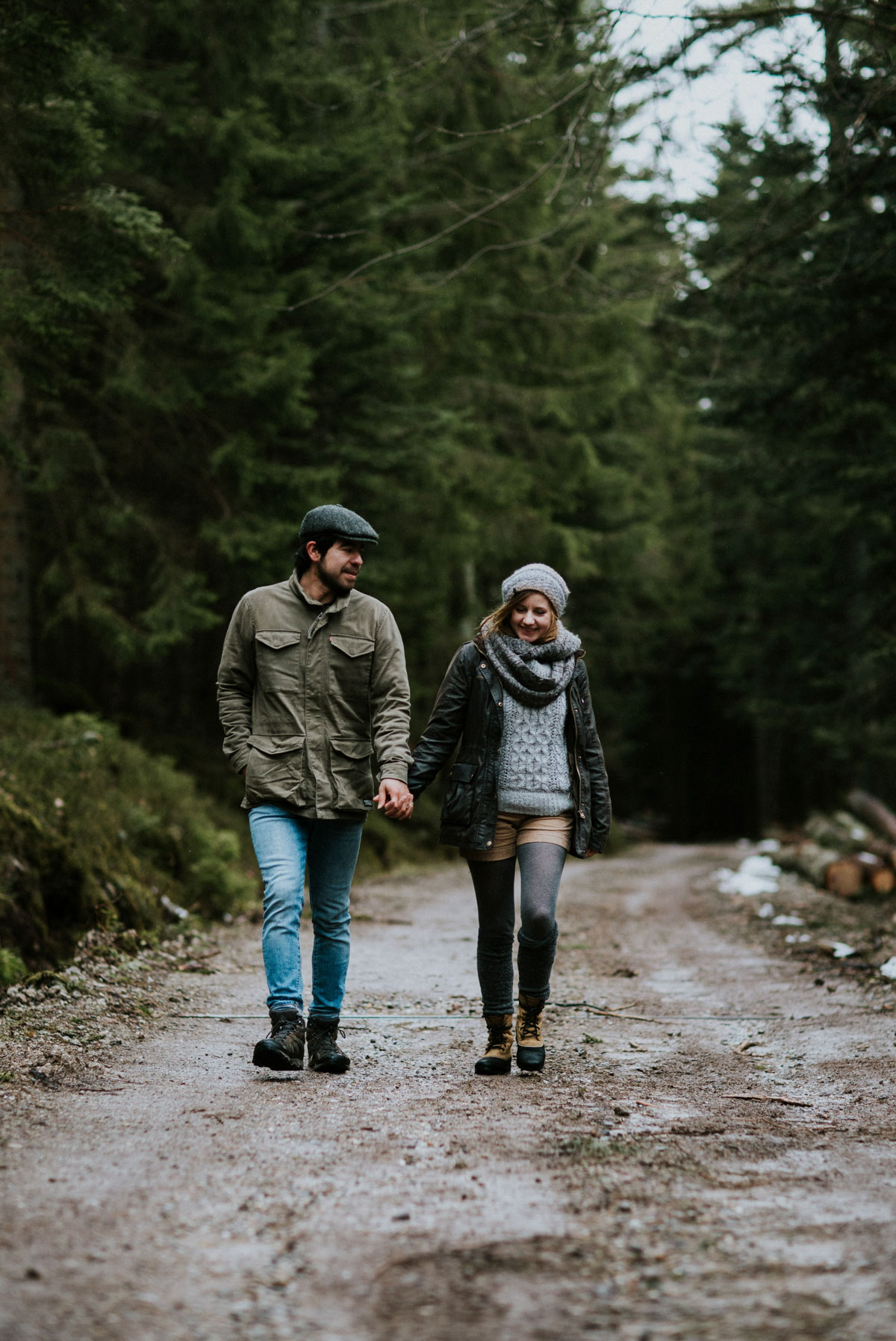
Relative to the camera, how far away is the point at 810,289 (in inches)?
520

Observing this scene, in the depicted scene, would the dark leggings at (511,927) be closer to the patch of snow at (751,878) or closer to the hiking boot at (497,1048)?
the hiking boot at (497,1048)

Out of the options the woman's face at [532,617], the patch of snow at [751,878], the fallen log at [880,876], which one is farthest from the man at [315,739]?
the fallen log at [880,876]

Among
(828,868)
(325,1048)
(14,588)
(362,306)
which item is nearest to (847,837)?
(828,868)

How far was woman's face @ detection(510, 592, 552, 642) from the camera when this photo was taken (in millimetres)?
5672

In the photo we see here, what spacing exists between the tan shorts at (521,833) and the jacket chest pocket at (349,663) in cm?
86

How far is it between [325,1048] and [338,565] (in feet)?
6.97

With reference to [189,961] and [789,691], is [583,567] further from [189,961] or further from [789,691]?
[189,961]

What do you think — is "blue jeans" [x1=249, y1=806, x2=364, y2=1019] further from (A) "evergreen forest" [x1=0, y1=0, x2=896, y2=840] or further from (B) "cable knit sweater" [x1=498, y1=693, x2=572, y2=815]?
(A) "evergreen forest" [x1=0, y1=0, x2=896, y2=840]

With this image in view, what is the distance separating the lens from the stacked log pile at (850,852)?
14938 mm

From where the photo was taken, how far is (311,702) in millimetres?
5488

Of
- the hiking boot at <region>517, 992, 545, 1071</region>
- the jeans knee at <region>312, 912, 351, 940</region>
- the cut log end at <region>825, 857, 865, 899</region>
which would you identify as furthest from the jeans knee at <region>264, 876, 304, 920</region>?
the cut log end at <region>825, 857, 865, 899</region>

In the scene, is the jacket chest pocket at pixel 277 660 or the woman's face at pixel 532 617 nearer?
the jacket chest pocket at pixel 277 660

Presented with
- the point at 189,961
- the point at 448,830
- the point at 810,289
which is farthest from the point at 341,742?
the point at 810,289

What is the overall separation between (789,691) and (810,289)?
53.9ft
